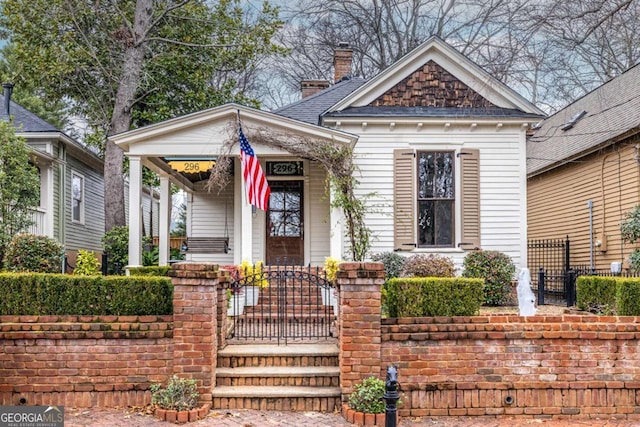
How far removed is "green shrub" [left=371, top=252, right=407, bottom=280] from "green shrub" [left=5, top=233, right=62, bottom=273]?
646 cm

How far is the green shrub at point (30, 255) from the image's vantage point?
1054 centimetres

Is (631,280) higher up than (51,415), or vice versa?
(631,280)

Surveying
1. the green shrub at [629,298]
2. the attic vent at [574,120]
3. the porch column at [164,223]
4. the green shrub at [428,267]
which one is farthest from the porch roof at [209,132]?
the attic vent at [574,120]

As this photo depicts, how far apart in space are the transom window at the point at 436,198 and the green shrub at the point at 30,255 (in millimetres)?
7642

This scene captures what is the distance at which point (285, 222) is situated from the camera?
47.8 feet

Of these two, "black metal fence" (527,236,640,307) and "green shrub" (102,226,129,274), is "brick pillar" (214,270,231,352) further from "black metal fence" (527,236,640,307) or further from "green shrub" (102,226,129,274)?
"black metal fence" (527,236,640,307)

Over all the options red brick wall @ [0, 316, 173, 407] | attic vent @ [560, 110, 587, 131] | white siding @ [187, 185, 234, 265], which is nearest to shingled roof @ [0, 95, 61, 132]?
white siding @ [187, 185, 234, 265]

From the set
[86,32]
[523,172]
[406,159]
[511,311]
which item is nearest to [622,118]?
[523,172]

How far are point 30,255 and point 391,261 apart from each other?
7.07 meters

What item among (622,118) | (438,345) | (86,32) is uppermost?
(86,32)

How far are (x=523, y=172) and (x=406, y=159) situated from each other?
107 inches

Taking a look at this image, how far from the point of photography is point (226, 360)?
Result: 7188 millimetres

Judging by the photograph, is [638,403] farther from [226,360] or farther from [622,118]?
[622,118]

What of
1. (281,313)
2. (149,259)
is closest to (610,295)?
(281,313)
